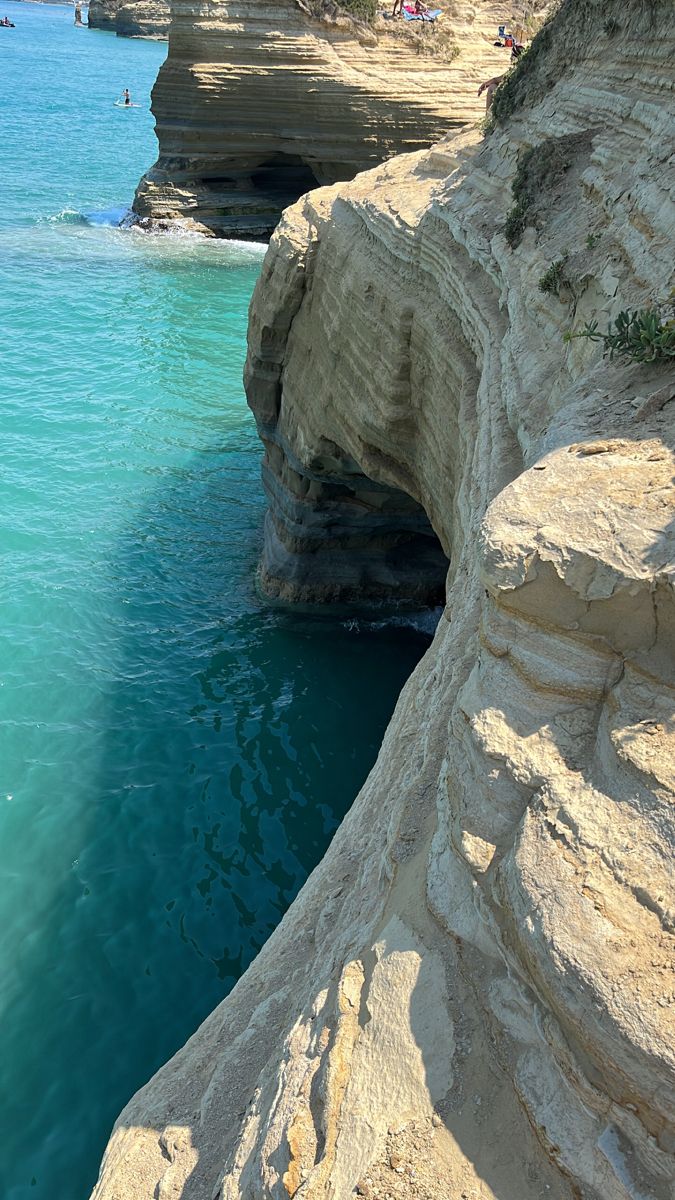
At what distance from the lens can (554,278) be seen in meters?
7.69

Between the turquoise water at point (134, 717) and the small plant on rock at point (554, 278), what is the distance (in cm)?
631

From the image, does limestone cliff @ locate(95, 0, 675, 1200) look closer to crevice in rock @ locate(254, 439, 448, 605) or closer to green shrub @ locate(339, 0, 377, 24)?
crevice in rock @ locate(254, 439, 448, 605)

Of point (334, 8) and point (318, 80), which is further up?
point (334, 8)

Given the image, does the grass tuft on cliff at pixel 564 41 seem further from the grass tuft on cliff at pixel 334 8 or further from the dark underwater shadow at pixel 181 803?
the grass tuft on cliff at pixel 334 8

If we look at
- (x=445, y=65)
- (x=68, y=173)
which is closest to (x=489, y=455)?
(x=445, y=65)

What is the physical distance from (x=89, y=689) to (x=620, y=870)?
1008 centimetres

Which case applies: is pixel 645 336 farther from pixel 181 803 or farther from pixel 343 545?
pixel 343 545

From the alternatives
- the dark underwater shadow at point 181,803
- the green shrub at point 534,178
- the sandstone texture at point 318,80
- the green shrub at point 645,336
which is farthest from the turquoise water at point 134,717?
the sandstone texture at point 318,80

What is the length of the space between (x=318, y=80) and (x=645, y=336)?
2698 cm

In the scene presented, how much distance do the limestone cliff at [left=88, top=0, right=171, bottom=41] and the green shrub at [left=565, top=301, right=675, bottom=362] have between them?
109702 mm

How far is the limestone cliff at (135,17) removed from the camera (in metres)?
98.8

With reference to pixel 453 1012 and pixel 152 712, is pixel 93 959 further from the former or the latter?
pixel 453 1012

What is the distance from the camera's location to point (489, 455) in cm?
721

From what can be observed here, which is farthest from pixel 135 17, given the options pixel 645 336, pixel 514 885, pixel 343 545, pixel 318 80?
pixel 514 885
